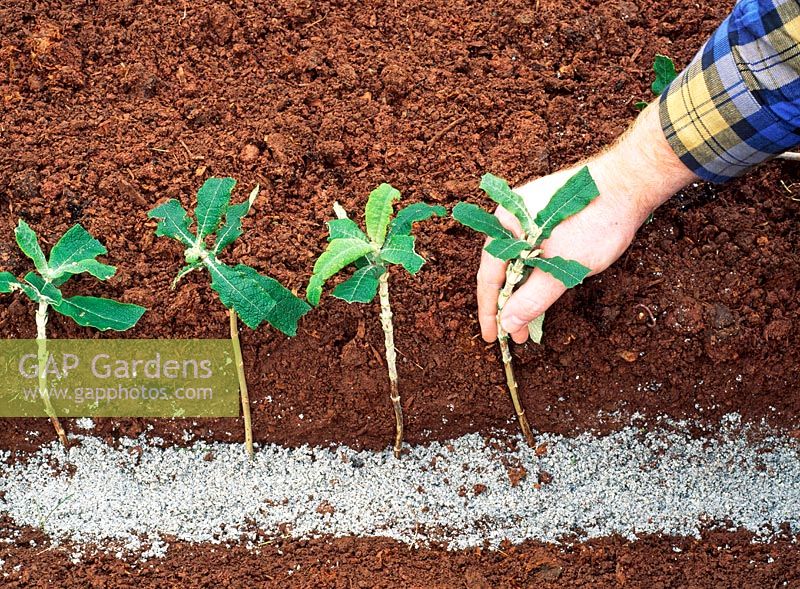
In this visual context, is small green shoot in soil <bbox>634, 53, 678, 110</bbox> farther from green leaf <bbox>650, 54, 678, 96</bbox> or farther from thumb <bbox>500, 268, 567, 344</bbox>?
thumb <bbox>500, 268, 567, 344</bbox>

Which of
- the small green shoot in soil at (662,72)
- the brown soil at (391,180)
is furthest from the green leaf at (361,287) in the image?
the small green shoot in soil at (662,72)

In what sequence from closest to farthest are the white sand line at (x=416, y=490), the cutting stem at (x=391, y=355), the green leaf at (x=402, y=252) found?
the green leaf at (x=402, y=252) < the cutting stem at (x=391, y=355) < the white sand line at (x=416, y=490)

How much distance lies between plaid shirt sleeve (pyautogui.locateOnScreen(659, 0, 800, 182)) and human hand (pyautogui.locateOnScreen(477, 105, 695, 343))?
54 millimetres

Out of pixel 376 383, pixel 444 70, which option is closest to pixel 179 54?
pixel 444 70

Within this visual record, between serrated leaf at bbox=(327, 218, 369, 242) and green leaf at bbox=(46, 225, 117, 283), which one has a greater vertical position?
green leaf at bbox=(46, 225, 117, 283)

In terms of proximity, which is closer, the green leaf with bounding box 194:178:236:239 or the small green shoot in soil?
the green leaf with bounding box 194:178:236:239

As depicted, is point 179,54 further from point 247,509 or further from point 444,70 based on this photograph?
point 247,509

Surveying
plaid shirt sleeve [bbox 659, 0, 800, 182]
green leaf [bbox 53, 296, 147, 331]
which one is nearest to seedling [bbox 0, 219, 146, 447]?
green leaf [bbox 53, 296, 147, 331]

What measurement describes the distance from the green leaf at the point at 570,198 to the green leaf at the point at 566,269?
0.10 m

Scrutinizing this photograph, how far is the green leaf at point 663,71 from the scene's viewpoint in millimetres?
2274

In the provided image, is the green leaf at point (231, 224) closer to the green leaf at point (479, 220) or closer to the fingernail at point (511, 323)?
the green leaf at point (479, 220)

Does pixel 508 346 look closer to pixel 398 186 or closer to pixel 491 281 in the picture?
pixel 491 281

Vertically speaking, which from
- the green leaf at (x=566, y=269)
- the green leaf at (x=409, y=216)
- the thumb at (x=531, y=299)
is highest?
the green leaf at (x=409, y=216)

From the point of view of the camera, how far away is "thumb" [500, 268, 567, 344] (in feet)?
6.62
